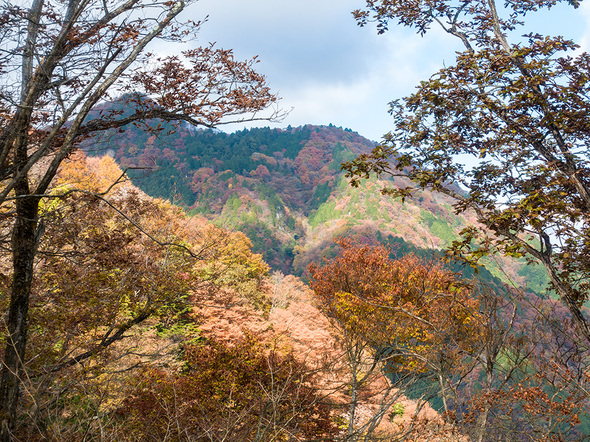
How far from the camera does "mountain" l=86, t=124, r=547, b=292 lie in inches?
3524

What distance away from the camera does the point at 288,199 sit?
12519cm

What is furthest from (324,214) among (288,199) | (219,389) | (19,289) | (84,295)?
(19,289)

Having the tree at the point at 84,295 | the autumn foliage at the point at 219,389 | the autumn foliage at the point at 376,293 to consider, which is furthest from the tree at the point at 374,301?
the tree at the point at 84,295

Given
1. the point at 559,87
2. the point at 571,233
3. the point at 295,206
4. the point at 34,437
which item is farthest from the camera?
the point at 295,206

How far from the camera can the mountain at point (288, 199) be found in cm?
8950

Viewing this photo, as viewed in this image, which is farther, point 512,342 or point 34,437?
point 34,437

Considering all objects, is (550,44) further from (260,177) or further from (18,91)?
(260,177)

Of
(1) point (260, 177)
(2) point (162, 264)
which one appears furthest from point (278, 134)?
(2) point (162, 264)

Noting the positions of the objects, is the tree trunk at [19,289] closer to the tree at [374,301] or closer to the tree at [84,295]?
the tree at [84,295]

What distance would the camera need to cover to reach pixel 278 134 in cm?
16738

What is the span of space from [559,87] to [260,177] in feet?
411

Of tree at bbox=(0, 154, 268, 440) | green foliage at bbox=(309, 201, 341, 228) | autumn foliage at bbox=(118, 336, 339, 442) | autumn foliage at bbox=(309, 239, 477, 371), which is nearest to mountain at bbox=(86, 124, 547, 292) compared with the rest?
green foliage at bbox=(309, 201, 341, 228)

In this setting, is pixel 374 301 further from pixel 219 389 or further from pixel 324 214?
pixel 324 214

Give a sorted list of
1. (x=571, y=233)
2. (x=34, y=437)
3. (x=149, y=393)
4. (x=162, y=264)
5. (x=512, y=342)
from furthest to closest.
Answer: (x=162, y=264)
(x=149, y=393)
(x=34, y=437)
(x=512, y=342)
(x=571, y=233)
